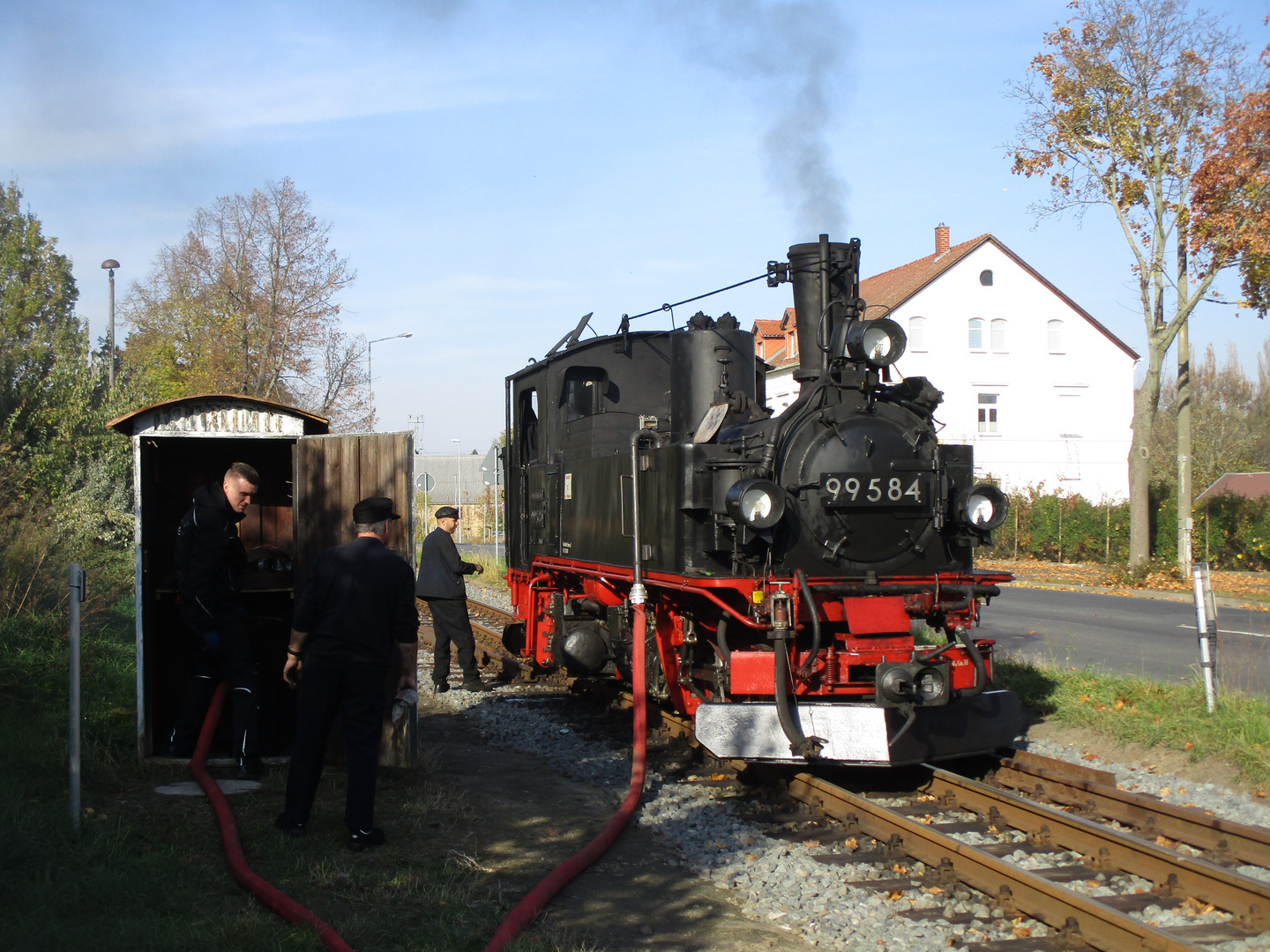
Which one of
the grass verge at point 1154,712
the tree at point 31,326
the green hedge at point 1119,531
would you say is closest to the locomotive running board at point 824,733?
the grass verge at point 1154,712

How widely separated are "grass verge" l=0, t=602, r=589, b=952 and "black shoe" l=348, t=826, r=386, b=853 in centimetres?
6

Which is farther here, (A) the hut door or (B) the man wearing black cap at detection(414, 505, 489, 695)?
(B) the man wearing black cap at detection(414, 505, 489, 695)

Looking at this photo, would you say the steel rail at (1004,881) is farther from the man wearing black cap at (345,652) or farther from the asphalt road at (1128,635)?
the asphalt road at (1128,635)

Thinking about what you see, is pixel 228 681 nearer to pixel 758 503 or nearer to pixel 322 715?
pixel 322 715

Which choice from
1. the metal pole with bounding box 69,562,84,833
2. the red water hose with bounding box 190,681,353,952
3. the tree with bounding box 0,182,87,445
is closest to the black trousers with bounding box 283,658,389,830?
the red water hose with bounding box 190,681,353,952

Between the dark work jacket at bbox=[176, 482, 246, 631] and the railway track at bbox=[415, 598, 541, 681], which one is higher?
the dark work jacket at bbox=[176, 482, 246, 631]

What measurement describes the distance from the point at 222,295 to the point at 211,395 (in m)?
18.6

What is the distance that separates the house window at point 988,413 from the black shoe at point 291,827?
3490cm

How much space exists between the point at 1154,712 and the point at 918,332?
30575mm

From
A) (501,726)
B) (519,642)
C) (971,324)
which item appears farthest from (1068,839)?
(971,324)

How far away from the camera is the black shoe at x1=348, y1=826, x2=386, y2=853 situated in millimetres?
5062

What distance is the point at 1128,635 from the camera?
43.8 feet

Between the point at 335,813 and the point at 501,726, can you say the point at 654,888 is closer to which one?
the point at 335,813

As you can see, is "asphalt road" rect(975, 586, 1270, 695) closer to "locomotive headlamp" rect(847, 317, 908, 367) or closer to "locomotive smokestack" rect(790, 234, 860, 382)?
"locomotive headlamp" rect(847, 317, 908, 367)
